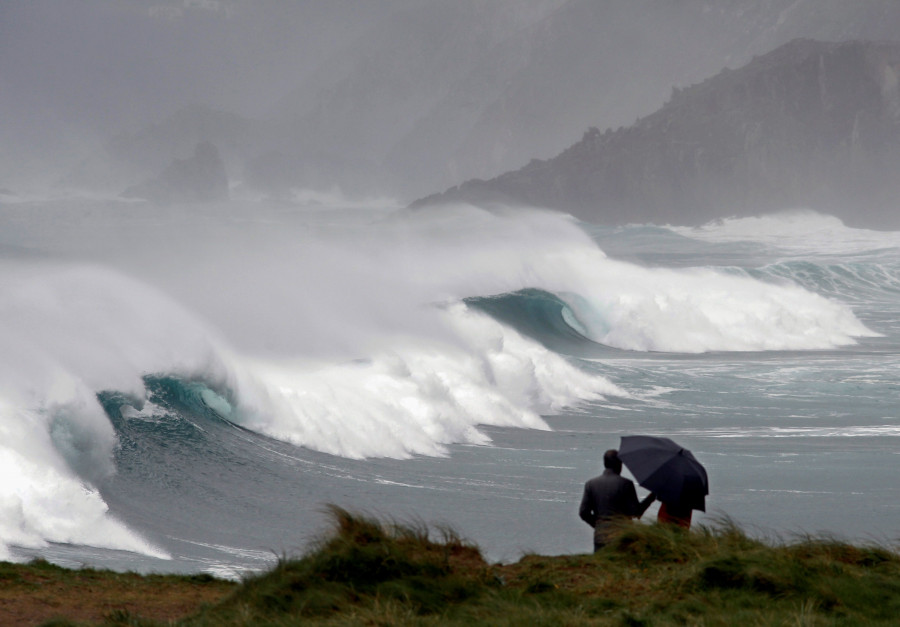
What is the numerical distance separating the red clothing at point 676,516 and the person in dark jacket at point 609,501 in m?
0.13

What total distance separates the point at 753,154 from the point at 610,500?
145 meters

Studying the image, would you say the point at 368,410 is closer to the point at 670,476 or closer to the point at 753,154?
the point at 670,476

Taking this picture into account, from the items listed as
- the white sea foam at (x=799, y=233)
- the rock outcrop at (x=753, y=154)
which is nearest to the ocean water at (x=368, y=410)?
the white sea foam at (x=799, y=233)

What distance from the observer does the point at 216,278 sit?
33062 mm

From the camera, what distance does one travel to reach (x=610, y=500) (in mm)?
6691

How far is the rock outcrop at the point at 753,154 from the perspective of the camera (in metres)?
136

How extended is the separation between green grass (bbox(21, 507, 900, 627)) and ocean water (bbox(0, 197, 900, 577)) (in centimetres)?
108

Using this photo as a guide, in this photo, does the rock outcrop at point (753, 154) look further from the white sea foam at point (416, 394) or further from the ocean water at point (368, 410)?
the white sea foam at point (416, 394)

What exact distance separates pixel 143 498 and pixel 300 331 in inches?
513

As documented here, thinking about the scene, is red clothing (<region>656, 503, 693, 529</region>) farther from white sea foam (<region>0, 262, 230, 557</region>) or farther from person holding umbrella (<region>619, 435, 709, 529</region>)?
white sea foam (<region>0, 262, 230, 557</region>)

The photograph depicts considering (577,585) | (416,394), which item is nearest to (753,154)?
(416,394)

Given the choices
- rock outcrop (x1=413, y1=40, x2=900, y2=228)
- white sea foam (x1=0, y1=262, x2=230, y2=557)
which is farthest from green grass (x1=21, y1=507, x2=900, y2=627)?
rock outcrop (x1=413, y1=40, x2=900, y2=228)

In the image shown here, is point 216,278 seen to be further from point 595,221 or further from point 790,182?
point 790,182

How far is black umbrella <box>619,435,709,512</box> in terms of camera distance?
6.48 meters
